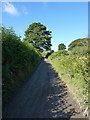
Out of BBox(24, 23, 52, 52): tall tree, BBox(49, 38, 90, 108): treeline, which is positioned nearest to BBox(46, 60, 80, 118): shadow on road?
BBox(49, 38, 90, 108): treeline

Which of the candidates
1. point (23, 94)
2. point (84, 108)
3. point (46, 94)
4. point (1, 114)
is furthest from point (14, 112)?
point (84, 108)

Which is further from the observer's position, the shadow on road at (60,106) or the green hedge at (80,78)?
the green hedge at (80,78)

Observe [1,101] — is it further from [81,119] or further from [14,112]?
[81,119]

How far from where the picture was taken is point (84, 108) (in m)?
3.26

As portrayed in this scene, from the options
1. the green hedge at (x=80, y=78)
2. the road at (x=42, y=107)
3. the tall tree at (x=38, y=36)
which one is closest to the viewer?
the road at (x=42, y=107)

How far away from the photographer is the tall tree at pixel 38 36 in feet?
92.2

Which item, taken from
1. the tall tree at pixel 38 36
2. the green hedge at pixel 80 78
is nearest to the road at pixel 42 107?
Answer: the green hedge at pixel 80 78

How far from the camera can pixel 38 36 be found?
28203 mm

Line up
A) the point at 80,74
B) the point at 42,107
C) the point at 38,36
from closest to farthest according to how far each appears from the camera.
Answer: the point at 42,107 → the point at 80,74 → the point at 38,36

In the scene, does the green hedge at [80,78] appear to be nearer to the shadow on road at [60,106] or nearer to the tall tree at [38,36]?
the shadow on road at [60,106]

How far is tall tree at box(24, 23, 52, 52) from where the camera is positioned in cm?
2811

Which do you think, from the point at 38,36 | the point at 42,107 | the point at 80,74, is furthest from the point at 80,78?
the point at 38,36

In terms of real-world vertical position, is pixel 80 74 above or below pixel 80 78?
above

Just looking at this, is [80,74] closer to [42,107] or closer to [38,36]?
[42,107]
